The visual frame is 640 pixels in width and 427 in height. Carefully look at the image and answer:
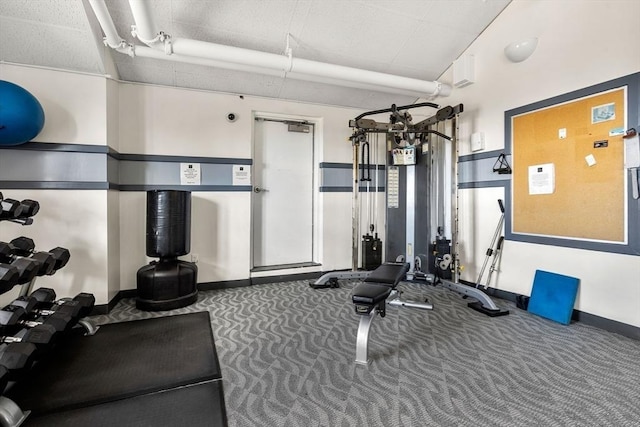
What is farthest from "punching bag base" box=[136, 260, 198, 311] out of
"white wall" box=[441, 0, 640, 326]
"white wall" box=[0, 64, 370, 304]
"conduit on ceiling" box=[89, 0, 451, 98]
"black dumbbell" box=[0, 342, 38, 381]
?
"white wall" box=[441, 0, 640, 326]

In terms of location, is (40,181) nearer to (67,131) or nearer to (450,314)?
(67,131)

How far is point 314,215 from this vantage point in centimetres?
450

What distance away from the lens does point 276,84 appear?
3787mm

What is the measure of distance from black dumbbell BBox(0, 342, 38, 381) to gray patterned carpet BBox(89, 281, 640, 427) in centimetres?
102

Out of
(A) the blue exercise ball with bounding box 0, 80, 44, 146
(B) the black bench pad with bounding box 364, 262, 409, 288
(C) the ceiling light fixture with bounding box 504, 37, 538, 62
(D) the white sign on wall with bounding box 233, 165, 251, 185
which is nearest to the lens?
(A) the blue exercise ball with bounding box 0, 80, 44, 146

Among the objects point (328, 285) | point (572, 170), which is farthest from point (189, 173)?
point (572, 170)

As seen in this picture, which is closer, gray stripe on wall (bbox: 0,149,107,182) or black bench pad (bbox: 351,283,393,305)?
black bench pad (bbox: 351,283,393,305)

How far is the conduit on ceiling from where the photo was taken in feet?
7.86

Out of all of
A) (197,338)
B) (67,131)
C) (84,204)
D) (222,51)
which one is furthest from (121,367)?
(222,51)

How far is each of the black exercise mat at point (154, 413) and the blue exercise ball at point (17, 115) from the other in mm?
2065

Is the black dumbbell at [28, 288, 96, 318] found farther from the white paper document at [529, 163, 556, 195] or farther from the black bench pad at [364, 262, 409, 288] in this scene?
the white paper document at [529, 163, 556, 195]

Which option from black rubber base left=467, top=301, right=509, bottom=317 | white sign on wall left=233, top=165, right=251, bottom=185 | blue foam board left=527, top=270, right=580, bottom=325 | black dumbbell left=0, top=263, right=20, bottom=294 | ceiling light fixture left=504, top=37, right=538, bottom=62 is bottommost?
black rubber base left=467, top=301, right=509, bottom=317

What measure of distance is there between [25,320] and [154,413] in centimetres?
124

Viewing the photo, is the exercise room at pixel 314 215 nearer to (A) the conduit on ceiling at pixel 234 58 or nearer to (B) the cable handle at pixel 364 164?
(A) the conduit on ceiling at pixel 234 58
